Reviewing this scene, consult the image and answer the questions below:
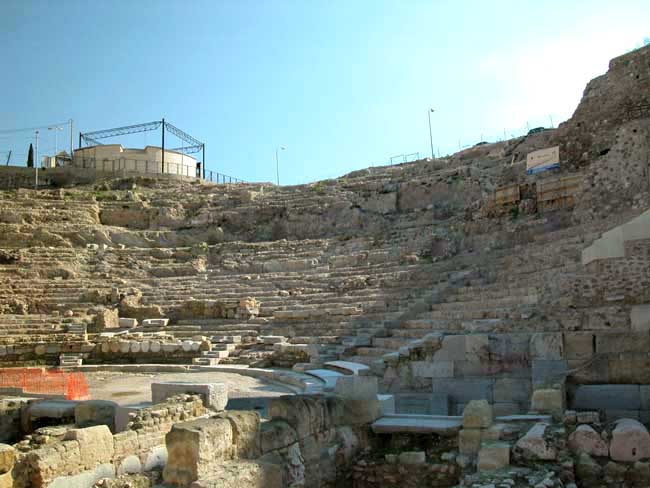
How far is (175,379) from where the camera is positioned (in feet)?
39.7

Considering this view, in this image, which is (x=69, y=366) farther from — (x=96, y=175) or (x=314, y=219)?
(x=96, y=175)

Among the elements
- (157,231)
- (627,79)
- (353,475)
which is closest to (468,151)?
(627,79)

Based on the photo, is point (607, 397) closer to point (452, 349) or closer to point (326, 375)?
point (452, 349)

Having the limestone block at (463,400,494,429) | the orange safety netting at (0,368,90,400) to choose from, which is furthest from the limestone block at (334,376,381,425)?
the orange safety netting at (0,368,90,400)

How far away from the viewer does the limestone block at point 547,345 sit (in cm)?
853

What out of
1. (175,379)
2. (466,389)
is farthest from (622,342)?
(175,379)

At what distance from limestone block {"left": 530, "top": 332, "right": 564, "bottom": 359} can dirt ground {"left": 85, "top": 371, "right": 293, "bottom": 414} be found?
375cm

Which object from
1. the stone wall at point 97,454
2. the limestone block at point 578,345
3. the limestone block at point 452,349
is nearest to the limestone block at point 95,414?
the stone wall at point 97,454

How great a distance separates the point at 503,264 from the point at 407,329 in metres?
3.64

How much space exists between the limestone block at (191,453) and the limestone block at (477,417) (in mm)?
2293

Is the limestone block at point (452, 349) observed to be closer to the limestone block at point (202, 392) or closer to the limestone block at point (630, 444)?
the limestone block at point (202, 392)

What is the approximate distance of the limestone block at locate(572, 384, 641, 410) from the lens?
6.56 metres

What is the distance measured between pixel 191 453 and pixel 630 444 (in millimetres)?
3374

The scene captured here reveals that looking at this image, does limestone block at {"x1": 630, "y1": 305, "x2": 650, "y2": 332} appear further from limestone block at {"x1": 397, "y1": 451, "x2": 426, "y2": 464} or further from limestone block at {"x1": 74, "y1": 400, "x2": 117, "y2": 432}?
limestone block at {"x1": 74, "y1": 400, "x2": 117, "y2": 432}
